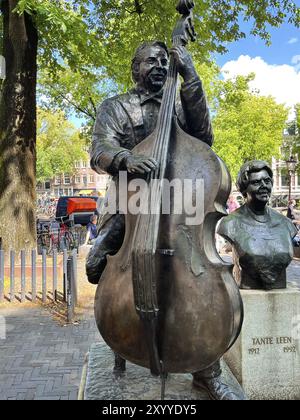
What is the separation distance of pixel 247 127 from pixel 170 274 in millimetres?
29006

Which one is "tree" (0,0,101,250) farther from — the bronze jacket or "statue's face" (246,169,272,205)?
the bronze jacket

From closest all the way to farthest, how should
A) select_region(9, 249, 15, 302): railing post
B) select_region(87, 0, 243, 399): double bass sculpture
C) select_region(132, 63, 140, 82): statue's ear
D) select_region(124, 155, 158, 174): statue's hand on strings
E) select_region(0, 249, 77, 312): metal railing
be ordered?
1. select_region(87, 0, 243, 399): double bass sculpture
2. select_region(124, 155, 158, 174): statue's hand on strings
3. select_region(132, 63, 140, 82): statue's ear
4. select_region(0, 249, 77, 312): metal railing
5. select_region(9, 249, 15, 302): railing post

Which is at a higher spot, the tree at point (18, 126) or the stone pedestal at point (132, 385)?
the tree at point (18, 126)

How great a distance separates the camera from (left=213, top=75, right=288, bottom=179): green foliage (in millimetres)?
28031

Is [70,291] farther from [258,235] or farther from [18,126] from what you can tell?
[18,126]

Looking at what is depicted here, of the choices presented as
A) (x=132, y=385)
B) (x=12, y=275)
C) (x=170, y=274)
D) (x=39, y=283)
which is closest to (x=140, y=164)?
(x=170, y=274)

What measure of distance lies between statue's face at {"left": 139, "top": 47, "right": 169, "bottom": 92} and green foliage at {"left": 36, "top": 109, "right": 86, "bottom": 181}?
121 feet

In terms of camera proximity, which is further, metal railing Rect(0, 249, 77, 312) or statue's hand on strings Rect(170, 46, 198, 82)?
metal railing Rect(0, 249, 77, 312)

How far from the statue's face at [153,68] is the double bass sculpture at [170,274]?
245 mm

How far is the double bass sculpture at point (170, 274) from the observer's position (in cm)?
191

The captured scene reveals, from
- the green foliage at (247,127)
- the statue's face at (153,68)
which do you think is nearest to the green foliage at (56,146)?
the green foliage at (247,127)

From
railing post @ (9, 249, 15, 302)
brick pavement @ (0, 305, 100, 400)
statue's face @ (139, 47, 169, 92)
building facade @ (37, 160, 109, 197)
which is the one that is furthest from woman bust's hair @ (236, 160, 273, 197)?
building facade @ (37, 160, 109, 197)

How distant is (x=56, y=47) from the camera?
11164 mm

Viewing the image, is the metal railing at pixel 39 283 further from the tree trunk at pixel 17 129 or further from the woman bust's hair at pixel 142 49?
the woman bust's hair at pixel 142 49
